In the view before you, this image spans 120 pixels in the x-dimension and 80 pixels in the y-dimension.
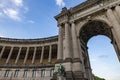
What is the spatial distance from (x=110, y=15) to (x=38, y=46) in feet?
96.4

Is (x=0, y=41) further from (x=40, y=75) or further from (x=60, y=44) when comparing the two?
(x=60, y=44)

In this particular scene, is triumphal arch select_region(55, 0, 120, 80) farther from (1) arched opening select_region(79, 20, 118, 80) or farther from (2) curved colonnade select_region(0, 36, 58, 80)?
(2) curved colonnade select_region(0, 36, 58, 80)

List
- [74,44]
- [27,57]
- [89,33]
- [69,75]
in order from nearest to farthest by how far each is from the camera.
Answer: [69,75]
[74,44]
[89,33]
[27,57]

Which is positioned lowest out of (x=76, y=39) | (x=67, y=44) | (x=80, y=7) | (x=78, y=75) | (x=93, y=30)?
(x=78, y=75)

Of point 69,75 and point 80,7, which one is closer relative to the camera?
point 69,75

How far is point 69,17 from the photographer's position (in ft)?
99.9

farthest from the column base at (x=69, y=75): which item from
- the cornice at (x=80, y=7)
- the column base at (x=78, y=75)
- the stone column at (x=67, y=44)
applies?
the cornice at (x=80, y=7)

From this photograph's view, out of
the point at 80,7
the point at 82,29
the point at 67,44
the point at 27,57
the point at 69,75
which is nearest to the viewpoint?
the point at 69,75

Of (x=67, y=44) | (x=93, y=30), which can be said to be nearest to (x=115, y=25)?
(x=93, y=30)

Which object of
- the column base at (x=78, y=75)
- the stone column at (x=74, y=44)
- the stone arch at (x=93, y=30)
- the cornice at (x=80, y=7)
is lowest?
the column base at (x=78, y=75)

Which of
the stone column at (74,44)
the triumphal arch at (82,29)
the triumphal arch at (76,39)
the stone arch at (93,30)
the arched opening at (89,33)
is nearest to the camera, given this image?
the triumphal arch at (82,29)

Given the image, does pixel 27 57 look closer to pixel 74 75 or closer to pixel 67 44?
pixel 67 44

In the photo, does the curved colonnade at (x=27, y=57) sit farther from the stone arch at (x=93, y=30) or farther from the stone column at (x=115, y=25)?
the stone column at (x=115, y=25)

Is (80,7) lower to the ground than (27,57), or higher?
higher
